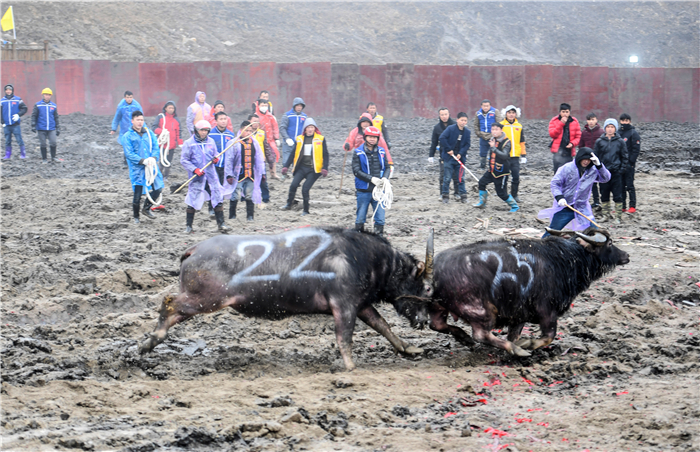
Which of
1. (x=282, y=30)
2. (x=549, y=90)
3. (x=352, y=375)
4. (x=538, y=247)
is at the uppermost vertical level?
(x=282, y=30)

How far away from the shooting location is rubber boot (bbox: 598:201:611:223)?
1223cm

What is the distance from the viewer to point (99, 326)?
705 centimetres

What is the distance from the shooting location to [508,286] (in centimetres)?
641

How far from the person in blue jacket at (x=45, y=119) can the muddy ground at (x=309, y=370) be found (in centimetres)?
784

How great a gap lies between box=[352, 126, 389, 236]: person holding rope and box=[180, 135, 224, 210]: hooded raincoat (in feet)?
7.85

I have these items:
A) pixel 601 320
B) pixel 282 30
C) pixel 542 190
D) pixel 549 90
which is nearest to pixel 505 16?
pixel 282 30

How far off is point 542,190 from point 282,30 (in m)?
25.1

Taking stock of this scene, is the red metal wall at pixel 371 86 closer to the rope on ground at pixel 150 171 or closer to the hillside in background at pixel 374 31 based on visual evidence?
the hillside in background at pixel 374 31

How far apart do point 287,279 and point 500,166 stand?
311 inches

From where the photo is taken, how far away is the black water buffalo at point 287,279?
6.17 metres

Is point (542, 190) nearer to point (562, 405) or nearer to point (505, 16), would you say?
point (562, 405)

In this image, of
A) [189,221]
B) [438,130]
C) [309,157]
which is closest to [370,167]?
[309,157]

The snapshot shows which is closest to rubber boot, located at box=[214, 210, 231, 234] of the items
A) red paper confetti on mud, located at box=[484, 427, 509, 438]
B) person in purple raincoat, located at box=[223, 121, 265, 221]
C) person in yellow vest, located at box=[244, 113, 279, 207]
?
person in purple raincoat, located at box=[223, 121, 265, 221]

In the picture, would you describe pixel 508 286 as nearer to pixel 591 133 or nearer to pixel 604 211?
pixel 604 211
